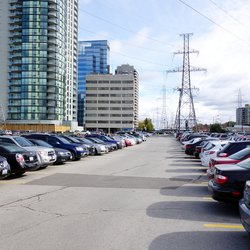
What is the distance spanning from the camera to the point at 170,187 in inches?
458

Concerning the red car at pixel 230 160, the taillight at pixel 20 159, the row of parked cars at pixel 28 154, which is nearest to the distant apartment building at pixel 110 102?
the row of parked cars at pixel 28 154

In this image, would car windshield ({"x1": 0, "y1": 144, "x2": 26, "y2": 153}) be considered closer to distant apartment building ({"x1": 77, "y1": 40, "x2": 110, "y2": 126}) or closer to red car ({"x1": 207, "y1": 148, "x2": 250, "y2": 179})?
red car ({"x1": 207, "y1": 148, "x2": 250, "y2": 179})

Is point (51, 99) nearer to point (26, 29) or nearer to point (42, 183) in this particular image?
point (26, 29)

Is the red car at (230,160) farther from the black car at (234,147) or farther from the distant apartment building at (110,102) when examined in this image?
the distant apartment building at (110,102)

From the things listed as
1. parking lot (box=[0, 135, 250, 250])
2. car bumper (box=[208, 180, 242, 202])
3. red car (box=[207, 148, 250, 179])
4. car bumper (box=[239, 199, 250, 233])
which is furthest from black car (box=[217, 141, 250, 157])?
car bumper (box=[239, 199, 250, 233])

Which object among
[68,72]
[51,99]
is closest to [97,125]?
[68,72]

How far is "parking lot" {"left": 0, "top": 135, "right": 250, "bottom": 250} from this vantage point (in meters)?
5.83

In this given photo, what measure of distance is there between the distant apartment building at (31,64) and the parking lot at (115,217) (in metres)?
103

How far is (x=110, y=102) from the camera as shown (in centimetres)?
16538

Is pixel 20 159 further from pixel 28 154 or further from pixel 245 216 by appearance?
pixel 245 216

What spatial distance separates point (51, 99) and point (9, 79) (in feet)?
50.2

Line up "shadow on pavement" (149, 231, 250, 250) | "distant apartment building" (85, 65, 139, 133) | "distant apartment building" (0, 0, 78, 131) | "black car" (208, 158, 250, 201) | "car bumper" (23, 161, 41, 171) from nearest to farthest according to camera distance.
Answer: "shadow on pavement" (149, 231, 250, 250) < "black car" (208, 158, 250, 201) < "car bumper" (23, 161, 41, 171) < "distant apartment building" (0, 0, 78, 131) < "distant apartment building" (85, 65, 139, 133)

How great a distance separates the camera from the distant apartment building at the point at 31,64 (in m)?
114

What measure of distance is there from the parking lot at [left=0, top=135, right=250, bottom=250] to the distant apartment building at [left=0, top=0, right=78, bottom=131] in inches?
4043
